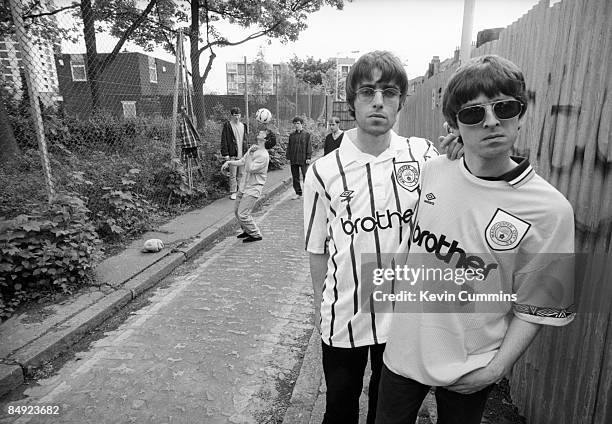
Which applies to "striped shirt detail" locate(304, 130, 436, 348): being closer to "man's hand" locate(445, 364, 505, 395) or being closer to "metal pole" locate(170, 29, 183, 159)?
"man's hand" locate(445, 364, 505, 395)

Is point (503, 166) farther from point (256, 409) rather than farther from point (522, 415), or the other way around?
point (256, 409)

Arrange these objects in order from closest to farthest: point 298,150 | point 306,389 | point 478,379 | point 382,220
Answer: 1. point 478,379
2. point 382,220
3. point 306,389
4. point 298,150

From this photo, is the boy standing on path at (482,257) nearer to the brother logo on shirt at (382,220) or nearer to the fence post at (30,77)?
the brother logo on shirt at (382,220)

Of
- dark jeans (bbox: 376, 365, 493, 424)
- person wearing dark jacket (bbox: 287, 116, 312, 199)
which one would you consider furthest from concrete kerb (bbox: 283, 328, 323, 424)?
person wearing dark jacket (bbox: 287, 116, 312, 199)

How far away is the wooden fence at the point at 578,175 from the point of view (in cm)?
163

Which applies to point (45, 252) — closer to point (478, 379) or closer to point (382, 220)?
point (382, 220)

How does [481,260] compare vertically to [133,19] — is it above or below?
below

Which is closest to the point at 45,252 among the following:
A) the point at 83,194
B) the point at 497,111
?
the point at 83,194

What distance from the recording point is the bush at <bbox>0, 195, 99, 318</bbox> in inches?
151

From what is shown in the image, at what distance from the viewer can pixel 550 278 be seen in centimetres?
120

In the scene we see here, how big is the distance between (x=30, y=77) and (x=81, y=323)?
2.78 meters

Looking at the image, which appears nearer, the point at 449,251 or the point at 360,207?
the point at 449,251

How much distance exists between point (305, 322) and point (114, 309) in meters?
1.96

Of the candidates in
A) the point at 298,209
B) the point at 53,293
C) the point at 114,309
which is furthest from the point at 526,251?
the point at 298,209
